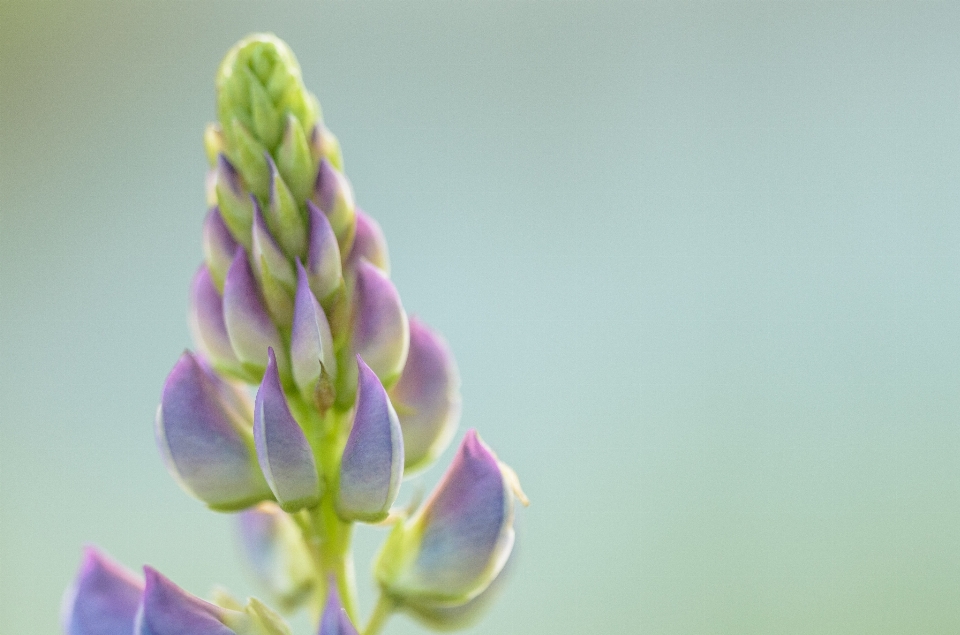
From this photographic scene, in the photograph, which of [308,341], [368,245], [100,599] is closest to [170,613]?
[100,599]

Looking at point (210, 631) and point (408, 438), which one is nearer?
point (210, 631)

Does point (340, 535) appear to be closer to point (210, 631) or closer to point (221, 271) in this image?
point (210, 631)

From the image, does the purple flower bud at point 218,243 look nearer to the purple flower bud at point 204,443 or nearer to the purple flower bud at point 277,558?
the purple flower bud at point 204,443

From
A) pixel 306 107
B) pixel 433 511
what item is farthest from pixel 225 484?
pixel 306 107

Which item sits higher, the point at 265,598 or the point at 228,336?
the point at 228,336

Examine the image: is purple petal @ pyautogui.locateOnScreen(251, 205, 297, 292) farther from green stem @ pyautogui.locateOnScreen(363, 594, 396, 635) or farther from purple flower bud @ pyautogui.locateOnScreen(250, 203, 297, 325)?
green stem @ pyautogui.locateOnScreen(363, 594, 396, 635)

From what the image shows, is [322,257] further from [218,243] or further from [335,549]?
[335,549]
